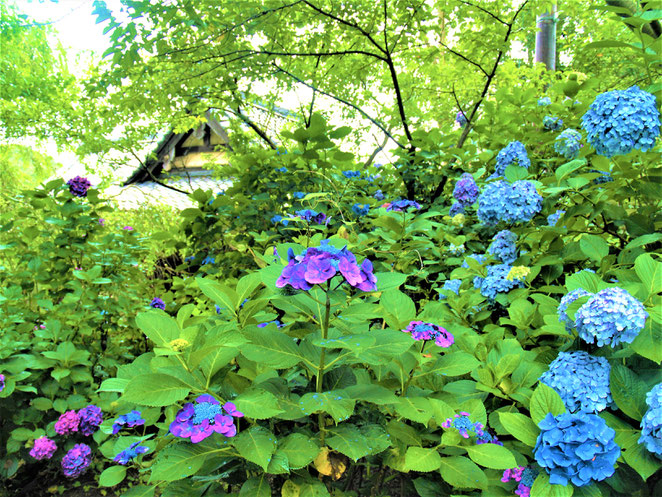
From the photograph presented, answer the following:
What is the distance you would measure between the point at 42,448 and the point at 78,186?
1.44 meters

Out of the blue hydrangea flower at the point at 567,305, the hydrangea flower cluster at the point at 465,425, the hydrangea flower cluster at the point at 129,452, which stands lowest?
the hydrangea flower cluster at the point at 129,452

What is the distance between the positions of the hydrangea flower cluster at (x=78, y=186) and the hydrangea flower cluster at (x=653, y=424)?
280 centimetres

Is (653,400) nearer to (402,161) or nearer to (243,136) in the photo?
(402,161)

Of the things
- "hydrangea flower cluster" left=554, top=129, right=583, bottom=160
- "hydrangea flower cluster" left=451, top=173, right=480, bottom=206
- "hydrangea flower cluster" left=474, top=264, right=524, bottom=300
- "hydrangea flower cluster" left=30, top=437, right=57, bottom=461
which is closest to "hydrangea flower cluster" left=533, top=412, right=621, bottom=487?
"hydrangea flower cluster" left=474, top=264, right=524, bottom=300

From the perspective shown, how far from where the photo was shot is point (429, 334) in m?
0.91

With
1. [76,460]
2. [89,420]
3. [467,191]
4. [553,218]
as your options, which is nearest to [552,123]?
[467,191]

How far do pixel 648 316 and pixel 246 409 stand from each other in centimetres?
78

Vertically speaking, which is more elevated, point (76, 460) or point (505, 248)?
point (505, 248)

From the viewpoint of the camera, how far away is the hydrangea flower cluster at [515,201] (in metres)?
1.44

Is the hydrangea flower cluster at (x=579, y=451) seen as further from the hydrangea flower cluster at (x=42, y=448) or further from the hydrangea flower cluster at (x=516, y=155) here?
the hydrangea flower cluster at (x=42, y=448)

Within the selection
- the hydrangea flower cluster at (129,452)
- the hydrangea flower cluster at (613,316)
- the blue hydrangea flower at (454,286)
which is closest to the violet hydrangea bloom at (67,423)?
the hydrangea flower cluster at (129,452)

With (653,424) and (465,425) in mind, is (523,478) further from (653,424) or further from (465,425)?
(653,424)

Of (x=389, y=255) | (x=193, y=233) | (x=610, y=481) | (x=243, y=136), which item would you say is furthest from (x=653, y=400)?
(x=243, y=136)

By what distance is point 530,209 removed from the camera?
1452mm
